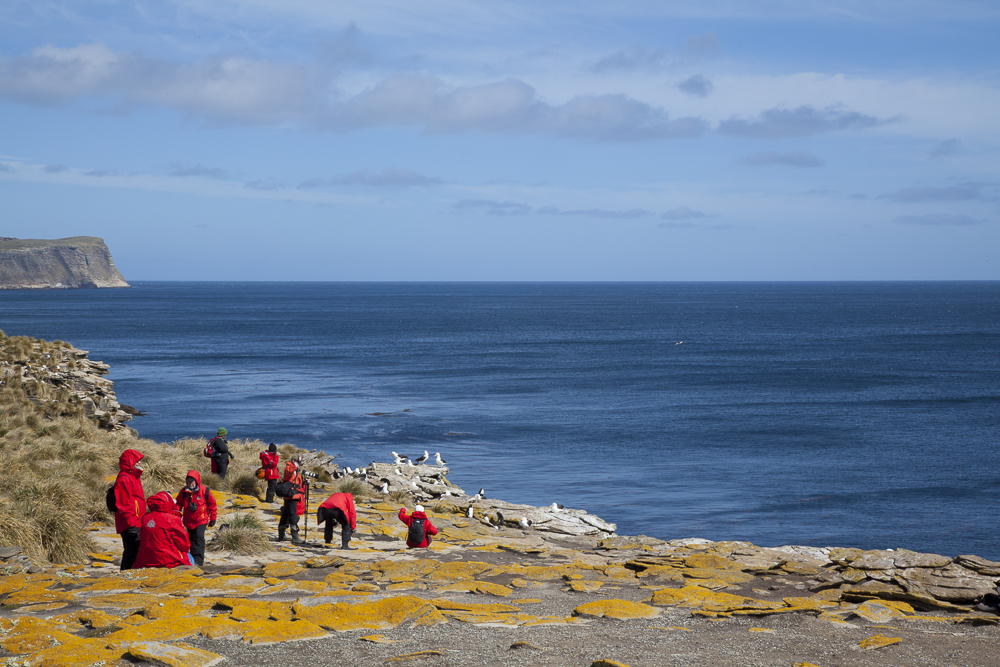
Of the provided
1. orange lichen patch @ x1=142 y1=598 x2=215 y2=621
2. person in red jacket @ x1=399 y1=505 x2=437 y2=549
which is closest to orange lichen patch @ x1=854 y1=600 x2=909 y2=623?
person in red jacket @ x1=399 y1=505 x2=437 y2=549

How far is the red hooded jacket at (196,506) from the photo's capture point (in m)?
12.2

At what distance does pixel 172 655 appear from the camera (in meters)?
8.09

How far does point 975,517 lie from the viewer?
1129 inches

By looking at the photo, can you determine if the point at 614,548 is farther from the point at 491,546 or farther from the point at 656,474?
the point at 656,474

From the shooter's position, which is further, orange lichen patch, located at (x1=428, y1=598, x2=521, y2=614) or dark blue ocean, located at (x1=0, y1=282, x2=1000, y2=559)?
dark blue ocean, located at (x1=0, y1=282, x2=1000, y2=559)

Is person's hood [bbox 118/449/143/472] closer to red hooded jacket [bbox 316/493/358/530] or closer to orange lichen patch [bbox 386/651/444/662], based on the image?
red hooded jacket [bbox 316/493/358/530]

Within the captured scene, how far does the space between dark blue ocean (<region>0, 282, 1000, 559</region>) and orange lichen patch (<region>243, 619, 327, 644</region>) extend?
1802cm

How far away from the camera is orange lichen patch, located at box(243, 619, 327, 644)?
8.94 metres

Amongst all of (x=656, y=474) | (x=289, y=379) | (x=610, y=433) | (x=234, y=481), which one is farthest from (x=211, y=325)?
(x=234, y=481)

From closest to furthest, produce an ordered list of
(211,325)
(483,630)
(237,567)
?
(483,630)
(237,567)
(211,325)

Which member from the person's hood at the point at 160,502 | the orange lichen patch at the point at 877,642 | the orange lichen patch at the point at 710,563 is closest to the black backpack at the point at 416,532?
the person's hood at the point at 160,502

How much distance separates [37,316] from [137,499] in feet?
452

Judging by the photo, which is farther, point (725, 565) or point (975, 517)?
point (975, 517)

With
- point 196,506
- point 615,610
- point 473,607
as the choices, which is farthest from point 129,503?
point 615,610
